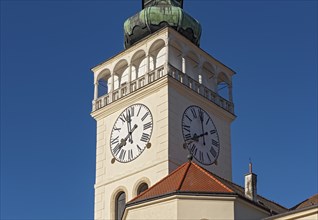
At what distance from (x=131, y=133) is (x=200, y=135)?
3085mm

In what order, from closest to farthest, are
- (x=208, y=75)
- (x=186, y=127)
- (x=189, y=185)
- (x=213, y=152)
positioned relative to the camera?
1. (x=189, y=185)
2. (x=186, y=127)
3. (x=213, y=152)
4. (x=208, y=75)

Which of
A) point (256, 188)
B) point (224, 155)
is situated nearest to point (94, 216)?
point (224, 155)

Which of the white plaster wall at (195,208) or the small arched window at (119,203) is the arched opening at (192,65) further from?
Answer: the white plaster wall at (195,208)

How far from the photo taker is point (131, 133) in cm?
3366

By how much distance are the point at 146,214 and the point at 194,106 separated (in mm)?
9571

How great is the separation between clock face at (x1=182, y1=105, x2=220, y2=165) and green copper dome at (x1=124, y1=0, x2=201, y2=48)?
4774 millimetres

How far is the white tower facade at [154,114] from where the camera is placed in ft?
106

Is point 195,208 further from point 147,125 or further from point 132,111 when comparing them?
point 132,111

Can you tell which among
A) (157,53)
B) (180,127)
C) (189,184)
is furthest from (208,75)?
(189,184)

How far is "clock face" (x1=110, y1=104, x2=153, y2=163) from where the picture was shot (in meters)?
33.1

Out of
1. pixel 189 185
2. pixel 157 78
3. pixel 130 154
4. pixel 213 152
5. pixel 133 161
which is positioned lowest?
pixel 189 185

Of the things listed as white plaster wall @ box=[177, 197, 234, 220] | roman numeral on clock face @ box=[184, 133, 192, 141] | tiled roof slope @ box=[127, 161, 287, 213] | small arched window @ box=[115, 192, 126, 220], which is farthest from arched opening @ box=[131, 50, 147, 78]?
white plaster wall @ box=[177, 197, 234, 220]

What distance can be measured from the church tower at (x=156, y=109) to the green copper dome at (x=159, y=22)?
0.16 ft

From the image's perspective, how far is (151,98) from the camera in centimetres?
3362
